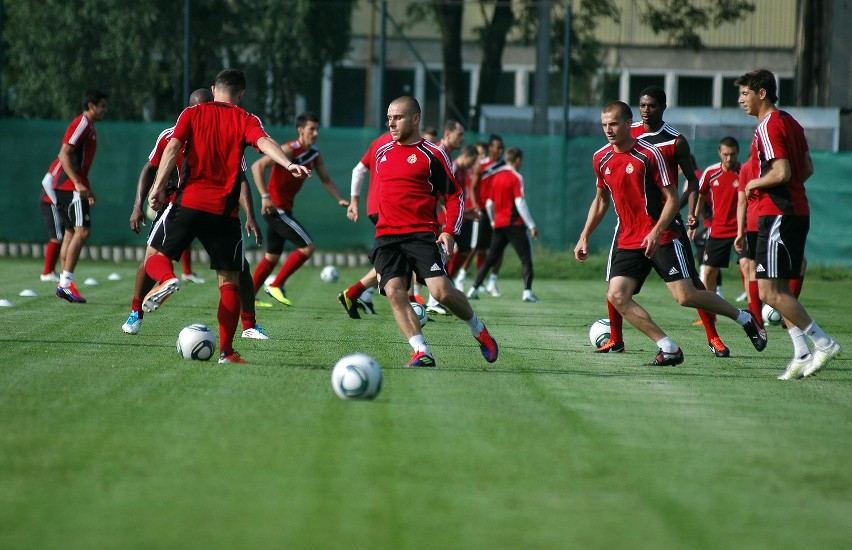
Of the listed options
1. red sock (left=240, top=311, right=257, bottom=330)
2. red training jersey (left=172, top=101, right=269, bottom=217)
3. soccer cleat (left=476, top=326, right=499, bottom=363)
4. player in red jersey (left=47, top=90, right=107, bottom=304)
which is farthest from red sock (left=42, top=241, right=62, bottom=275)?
soccer cleat (left=476, top=326, right=499, bottom=363)

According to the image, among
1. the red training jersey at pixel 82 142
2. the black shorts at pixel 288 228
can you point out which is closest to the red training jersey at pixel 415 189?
the black shorts at pixel 288 228

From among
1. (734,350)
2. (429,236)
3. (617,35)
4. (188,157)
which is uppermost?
(617,35)

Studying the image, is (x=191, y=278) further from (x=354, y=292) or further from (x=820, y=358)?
(x=820, y=358)

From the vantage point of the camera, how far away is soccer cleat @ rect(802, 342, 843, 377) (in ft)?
25.3

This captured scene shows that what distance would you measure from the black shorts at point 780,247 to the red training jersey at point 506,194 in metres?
8.01

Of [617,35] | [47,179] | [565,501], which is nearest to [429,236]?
[565,501]

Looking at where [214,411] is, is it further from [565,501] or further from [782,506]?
[782,506]

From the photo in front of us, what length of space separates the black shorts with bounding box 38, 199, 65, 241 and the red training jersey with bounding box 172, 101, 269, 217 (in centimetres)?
691

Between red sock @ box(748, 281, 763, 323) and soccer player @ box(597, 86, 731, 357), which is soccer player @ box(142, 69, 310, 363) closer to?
soccer player @ box(597, 86, 731, 357)

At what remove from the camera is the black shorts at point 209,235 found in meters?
7.87

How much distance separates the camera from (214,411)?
588 centimetres

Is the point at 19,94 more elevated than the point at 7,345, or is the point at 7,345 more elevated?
the point at 19,94

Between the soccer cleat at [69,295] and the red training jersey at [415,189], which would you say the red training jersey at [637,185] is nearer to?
the red training jersey at [415,189]

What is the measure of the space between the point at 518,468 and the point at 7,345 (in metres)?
5.27
